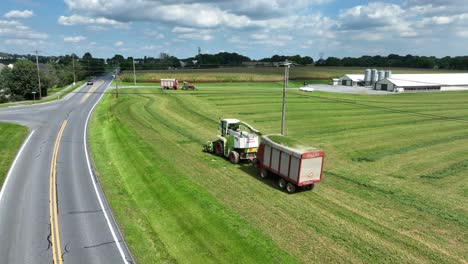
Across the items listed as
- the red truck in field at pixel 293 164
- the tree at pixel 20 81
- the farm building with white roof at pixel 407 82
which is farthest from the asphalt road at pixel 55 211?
the farm building with white roof at pixel 407 82

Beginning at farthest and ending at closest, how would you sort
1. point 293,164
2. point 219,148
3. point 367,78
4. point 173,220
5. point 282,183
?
point 367,78, point 219,148, point 282,183, point 293,164, point 173,220

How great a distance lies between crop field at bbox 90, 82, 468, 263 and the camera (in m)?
14.4

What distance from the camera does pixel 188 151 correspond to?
1170 inches

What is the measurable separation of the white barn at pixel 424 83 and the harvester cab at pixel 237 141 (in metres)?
89.0

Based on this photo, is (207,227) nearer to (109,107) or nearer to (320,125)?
(320,125)

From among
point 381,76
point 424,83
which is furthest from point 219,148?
point 381,76

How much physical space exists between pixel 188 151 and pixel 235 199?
11276mm

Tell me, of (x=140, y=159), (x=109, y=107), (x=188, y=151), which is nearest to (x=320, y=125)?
(x=188, y=151)

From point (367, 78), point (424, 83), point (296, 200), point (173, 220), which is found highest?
point (367, 78)

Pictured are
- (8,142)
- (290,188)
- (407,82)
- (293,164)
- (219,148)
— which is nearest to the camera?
(293,164)

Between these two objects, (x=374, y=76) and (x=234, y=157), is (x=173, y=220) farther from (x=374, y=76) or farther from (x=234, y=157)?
(x=374, y=76)

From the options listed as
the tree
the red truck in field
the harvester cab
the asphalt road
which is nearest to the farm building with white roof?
the harvester cab

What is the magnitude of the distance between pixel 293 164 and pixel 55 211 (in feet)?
45.2

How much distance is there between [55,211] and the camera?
1853cm
